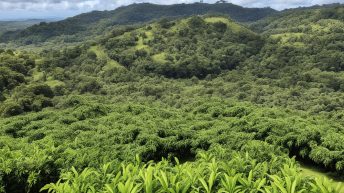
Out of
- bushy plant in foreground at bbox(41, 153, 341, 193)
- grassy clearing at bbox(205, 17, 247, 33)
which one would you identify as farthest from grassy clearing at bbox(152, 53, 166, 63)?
bushy plant in foreground at bbox(41, 153, 341, 193)

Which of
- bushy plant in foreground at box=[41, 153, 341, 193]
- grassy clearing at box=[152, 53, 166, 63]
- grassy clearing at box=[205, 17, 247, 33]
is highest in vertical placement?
bushy plant in foreground at box=[41, 153, 341, 193]

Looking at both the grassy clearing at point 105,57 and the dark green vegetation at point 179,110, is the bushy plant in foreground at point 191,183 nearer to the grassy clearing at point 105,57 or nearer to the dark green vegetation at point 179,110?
the dark green vegetation at point 179,110

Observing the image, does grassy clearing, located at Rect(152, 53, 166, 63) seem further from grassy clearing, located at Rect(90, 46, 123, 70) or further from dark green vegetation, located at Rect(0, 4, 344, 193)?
grassy clearing, located at Rect(90, 46, 123, 70)

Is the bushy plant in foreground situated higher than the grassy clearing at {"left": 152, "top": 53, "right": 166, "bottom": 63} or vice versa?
the bushy plant in foreground

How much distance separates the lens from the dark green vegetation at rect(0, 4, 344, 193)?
13.5 m

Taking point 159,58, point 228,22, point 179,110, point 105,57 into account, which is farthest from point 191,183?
point 228,22

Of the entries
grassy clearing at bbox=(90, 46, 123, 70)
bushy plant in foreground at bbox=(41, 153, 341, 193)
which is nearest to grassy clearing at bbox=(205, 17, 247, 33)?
grassy clearing at bbox=(90, 46, 123, 70)

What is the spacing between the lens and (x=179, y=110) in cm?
4034

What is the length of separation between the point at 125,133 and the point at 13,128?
10255 millimetres

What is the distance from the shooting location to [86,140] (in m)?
22.2

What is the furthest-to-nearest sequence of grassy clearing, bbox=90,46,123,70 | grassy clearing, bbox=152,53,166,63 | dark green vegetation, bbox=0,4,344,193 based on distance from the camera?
1. grassy clearing, bbox=152,53,166,63
2. grassy clearing, bbox=90,46,123,70
3. dark green vegetation, bbox=0,4,344,193

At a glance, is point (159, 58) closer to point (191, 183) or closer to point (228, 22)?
point (228, 22)

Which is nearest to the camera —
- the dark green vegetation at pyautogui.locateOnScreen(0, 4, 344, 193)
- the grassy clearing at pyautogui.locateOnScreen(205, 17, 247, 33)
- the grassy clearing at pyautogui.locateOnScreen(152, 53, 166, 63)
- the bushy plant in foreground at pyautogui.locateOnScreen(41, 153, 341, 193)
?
the bushy plant in foreground at pyautogui.locateOnScreen(41, 153, 341, 193)

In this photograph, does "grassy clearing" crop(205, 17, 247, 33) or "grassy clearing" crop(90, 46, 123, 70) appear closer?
"grassy clearing" crop(90, 46, 123, 70)
